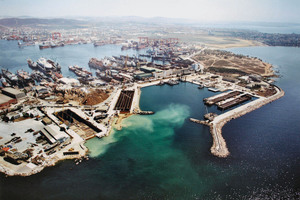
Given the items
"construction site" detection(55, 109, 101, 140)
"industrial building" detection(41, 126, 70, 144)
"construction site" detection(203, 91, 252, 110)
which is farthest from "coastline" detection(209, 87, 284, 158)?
"industrial building" detection(41, 126, 70, 144)

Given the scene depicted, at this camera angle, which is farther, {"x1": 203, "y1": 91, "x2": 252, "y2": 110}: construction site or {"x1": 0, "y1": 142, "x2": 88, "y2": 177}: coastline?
{"x1": 203, "y1": 91, "x2": 252, "y2": 110}: construction site

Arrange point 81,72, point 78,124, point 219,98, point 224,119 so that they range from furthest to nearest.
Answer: point 81,72 → point 219,98 → point 224,119 → point 78,124

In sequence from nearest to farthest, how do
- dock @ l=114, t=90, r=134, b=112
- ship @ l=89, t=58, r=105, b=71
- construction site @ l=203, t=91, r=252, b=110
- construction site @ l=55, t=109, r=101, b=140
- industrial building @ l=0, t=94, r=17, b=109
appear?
1. construction site @ l=55, t=109, r=101, b=140
2. industrial building @ l=0, t=94, r=17, b=109
3. dock @ l=114, t=90, r=134, b=112
4. construction site @ l=203, t=91, r=252, b=110
5. ship @ l=89, t=58, r=105, b=71

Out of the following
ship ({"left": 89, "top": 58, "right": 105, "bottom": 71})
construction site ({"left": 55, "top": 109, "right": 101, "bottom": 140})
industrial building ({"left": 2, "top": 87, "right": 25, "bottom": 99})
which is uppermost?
ship ({"left": 89, "top": 58, "right": 105, "bottom": 71})

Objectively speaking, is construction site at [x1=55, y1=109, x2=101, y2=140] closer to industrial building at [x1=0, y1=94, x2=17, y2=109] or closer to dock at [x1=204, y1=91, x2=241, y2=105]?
industrial building at [x1=0, y1=94, x2=17, y2=109]

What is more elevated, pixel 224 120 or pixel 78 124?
pixel 224 120

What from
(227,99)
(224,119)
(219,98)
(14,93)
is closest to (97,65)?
(14,93)

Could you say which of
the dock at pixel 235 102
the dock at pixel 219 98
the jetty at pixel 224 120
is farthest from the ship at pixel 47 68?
the dock at pixel 235 102

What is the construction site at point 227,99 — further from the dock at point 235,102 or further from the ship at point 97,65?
the ship at point 97,65

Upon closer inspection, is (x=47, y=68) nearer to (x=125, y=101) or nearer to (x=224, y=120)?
(x=125, y=101)
